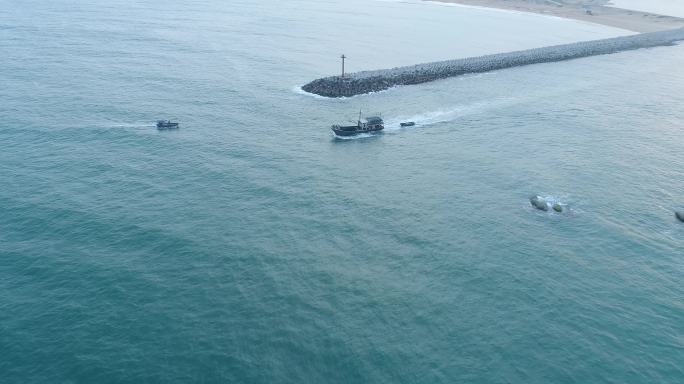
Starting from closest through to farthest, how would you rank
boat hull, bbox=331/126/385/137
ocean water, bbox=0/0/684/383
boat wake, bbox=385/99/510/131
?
ocean water, bbox=0/0/684/383, boat hull, bbox=331/126/385/137, boat wake, bbox=385/99/510/131

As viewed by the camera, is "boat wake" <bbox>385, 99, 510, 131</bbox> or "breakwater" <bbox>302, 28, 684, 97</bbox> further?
"breakwater" <bbox>302, 28, 684, 97</bbox>

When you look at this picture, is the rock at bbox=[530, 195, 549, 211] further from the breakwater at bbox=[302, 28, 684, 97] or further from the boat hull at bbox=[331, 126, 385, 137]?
the breakwater at bbox=[302, 28, 684, 97]

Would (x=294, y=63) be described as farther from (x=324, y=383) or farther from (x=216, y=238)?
(x=324, y=383)

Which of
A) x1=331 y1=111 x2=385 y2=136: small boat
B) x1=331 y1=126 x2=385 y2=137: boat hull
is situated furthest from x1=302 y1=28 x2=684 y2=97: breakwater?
x1=331 y1=126 x2=385 y2=137: boat hull

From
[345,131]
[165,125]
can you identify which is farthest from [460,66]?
[165,125]

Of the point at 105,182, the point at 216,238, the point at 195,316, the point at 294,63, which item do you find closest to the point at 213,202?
the point at 216,238

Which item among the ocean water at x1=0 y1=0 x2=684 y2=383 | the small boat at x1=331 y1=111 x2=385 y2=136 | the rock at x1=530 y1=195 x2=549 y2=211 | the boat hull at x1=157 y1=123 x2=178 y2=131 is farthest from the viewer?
the small boat at x1=331 y1=111 x2=385 y2=136

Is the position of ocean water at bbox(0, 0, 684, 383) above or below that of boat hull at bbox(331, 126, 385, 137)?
below
